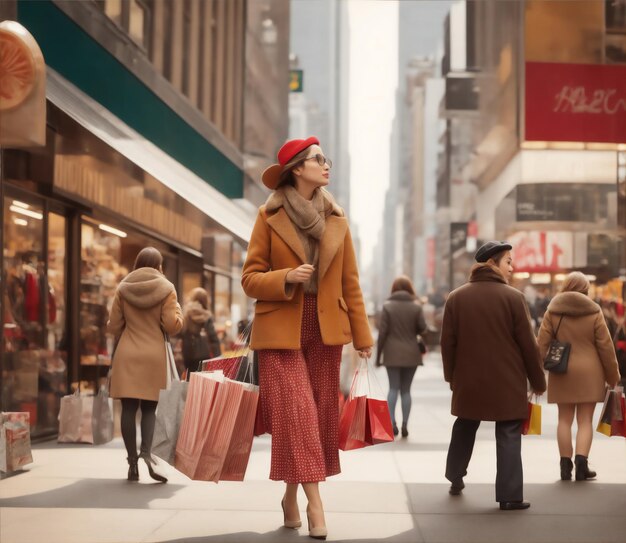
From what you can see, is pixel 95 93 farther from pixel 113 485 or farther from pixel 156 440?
pixel 156 440

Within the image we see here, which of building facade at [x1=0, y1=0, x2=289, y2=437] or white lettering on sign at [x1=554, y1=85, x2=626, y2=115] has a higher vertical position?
white lettering on sign at [x1=554, y1=85, x2=626, y2=115]

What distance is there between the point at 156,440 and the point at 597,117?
70.3 feet

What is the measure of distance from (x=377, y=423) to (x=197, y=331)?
7.11 m

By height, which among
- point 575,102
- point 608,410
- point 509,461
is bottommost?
point 509,461

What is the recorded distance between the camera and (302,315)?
561 centimetres

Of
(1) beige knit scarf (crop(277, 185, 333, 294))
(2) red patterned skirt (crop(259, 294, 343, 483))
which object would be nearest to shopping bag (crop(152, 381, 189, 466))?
(2) red patterned skirt (crop(259, 294, 343, 483))

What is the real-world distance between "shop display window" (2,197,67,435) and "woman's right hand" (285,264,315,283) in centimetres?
510

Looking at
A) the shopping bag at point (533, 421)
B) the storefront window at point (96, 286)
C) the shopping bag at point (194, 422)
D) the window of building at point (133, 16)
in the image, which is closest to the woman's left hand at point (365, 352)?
the shopping bag at point (194, 422)

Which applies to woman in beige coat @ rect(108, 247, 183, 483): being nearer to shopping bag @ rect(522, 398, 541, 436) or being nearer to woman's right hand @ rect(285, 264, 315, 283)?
shopping bag @ rect(522, 398, 541, 436)

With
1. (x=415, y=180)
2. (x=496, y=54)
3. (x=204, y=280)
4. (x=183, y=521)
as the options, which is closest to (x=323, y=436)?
(x=183, y=521)

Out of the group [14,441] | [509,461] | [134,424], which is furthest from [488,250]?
[14,441]

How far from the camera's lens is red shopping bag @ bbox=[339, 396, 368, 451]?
5.76 meters

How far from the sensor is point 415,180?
499 ft

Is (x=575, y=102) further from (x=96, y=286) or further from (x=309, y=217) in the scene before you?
(x=309, y=217)
